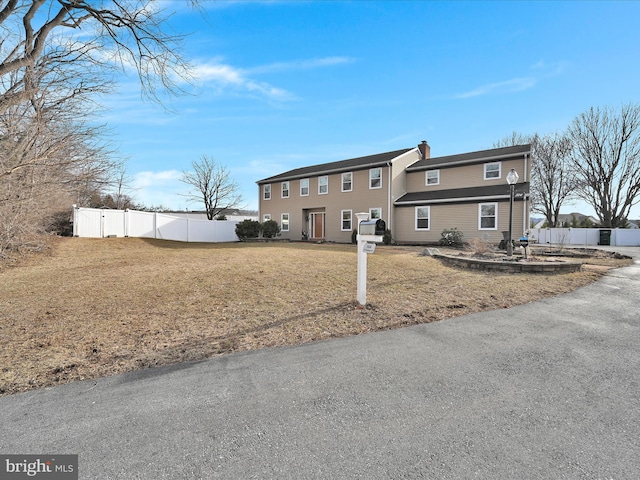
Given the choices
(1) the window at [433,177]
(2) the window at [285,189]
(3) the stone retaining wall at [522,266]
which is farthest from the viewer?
(2) the window at [285,189]

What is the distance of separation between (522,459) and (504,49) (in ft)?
38.8

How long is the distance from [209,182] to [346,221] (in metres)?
17.5

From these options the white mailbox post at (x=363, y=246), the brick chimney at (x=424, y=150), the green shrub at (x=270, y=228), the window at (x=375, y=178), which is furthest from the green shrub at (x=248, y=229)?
the white mailbox post at (x=363, y=246)

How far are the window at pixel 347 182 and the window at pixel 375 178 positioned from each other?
62.9 inches

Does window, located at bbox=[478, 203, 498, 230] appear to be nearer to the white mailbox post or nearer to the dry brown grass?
the dry brown grass

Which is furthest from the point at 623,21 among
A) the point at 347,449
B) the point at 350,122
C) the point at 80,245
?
the point at 80,245

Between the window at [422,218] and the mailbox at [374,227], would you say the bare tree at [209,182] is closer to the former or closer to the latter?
the window at [422,218]

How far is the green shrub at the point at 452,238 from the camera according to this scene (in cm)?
1735

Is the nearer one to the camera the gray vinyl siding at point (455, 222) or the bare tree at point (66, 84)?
the bare tree at point (66, 84)

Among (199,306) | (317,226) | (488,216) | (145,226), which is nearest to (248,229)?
(317,226)

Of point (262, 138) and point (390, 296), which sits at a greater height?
point (262, 138)

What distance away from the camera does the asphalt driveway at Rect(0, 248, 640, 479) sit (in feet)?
6.06

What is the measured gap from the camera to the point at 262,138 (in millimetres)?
17328

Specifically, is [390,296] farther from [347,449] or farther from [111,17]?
[111,17]
